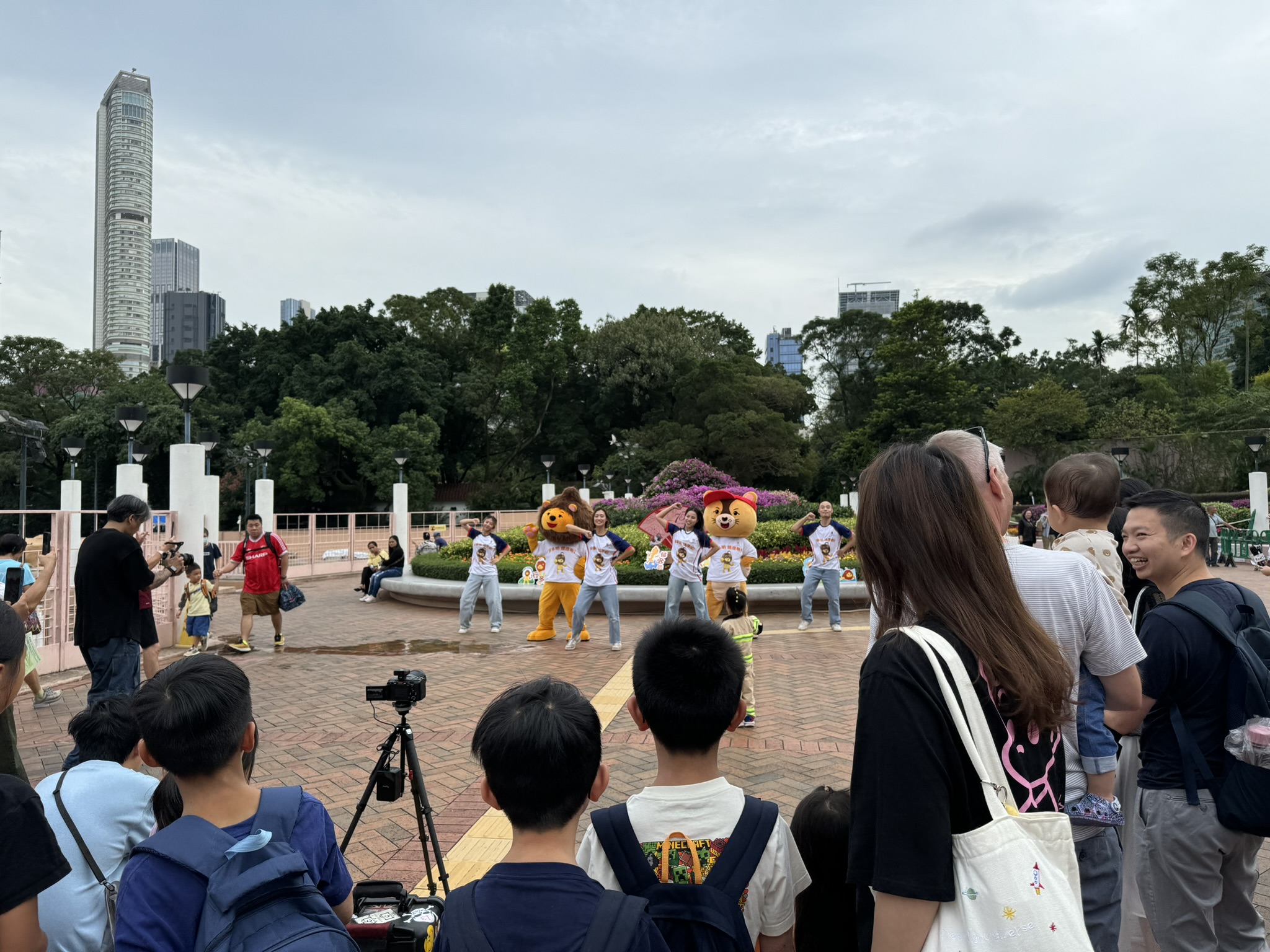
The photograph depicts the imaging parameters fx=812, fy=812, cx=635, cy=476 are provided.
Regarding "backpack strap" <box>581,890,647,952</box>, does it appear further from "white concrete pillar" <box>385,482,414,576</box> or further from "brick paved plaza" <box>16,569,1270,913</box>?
"white concrete pillar" <box>385,482,414,576</box>

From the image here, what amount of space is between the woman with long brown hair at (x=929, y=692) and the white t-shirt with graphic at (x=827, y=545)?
9082 mm

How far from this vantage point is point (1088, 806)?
2318mm

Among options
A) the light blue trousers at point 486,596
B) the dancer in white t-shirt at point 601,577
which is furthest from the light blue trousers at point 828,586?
Answer: the light blue trousers at point 486,596

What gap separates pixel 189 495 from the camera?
34.9 ft

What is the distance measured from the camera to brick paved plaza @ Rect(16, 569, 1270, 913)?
450cm

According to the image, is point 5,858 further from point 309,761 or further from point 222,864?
point 309,761

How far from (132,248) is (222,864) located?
13137cm

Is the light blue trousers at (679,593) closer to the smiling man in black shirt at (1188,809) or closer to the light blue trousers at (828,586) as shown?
the light blue trousers at (828,586)

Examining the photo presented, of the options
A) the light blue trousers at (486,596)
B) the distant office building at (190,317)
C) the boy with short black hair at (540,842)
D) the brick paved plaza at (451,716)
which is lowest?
the brick paved plaza at (451,716)

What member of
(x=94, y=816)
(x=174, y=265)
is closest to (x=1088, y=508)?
(x=94, y=816)

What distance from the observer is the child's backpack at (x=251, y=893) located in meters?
1.67

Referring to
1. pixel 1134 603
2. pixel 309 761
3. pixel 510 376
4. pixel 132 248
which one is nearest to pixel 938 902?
pixel 1134 603

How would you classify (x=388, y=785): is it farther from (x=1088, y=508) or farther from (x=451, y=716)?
(x=451, y=716)

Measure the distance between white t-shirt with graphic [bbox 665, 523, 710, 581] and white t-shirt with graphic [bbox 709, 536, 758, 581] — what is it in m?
0.20
